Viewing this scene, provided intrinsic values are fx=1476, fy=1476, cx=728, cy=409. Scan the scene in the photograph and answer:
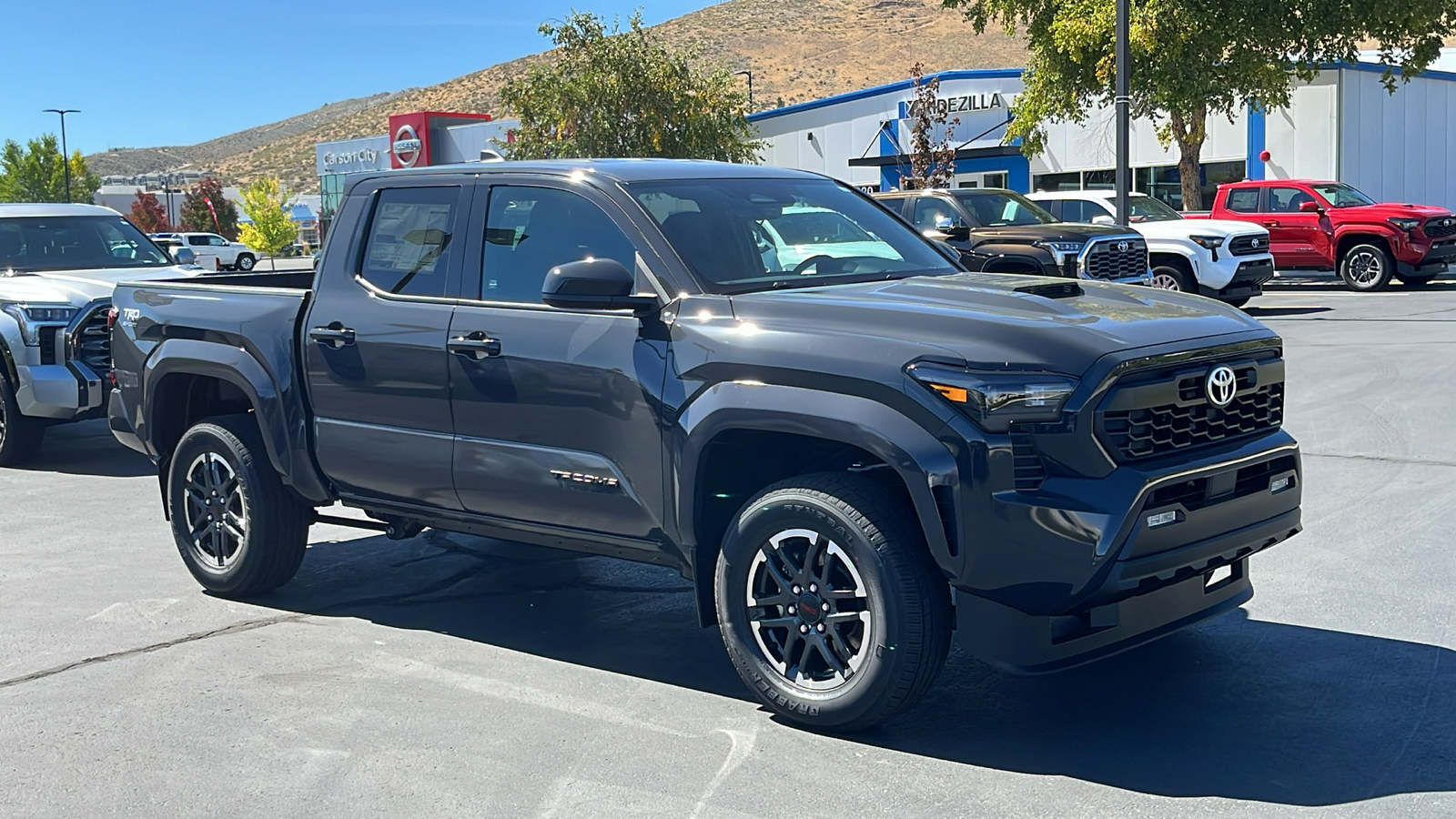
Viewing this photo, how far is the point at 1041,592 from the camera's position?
4.24 metres

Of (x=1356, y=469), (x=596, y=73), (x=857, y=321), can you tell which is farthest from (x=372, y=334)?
(x=596, y=73)

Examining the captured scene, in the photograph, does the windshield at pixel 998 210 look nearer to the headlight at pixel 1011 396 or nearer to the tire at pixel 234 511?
the tire at pixel 234 511

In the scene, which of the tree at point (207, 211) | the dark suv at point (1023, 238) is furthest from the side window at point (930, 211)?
the tree at point (207, 211)

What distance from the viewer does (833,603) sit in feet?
15.1

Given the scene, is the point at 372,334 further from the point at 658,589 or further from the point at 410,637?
the point at 658,589

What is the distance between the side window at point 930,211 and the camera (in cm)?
1806

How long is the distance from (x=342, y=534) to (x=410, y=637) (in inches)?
93.9

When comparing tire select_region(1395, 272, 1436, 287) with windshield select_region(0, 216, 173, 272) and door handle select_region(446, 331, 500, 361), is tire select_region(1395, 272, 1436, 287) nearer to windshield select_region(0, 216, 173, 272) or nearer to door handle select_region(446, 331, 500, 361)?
windshield select_region(0, 216, 173, 272)

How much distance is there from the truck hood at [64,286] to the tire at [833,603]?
21.8ft

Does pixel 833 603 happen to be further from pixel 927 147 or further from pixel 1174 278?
pixel 927 147

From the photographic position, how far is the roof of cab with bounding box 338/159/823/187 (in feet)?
18.2

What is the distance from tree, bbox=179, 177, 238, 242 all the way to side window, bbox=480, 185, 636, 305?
87260mm

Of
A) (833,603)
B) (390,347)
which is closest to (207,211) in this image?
(390,347)

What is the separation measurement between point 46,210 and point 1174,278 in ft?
46.4
